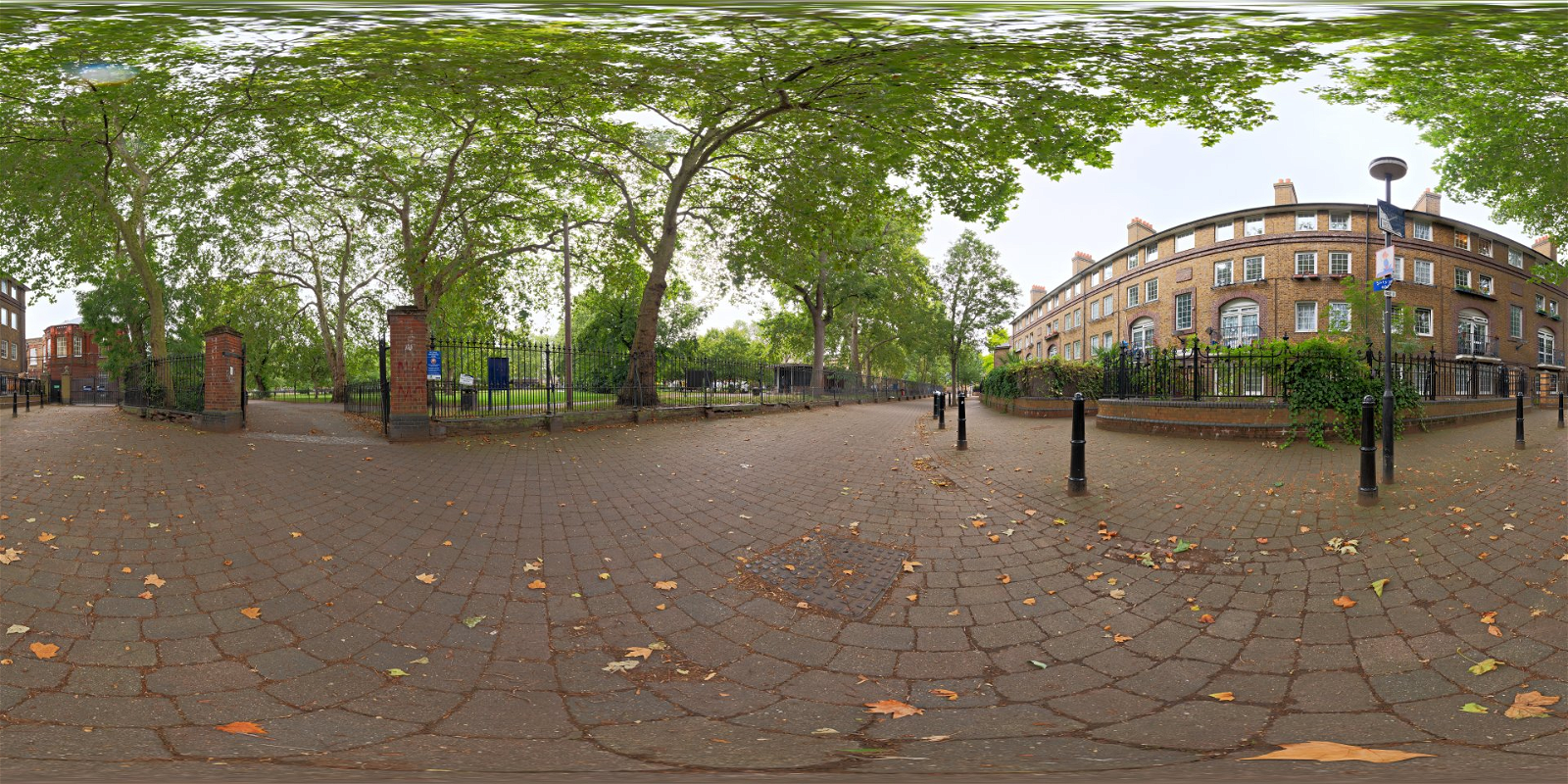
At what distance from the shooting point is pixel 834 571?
3.80 metres

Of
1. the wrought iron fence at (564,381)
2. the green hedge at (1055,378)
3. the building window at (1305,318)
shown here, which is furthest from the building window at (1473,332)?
the wrought iron fence at (564,381)

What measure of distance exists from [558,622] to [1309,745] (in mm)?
3267

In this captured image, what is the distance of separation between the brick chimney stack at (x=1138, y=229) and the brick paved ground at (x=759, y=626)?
2833 centimetres

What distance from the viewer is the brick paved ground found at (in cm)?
224

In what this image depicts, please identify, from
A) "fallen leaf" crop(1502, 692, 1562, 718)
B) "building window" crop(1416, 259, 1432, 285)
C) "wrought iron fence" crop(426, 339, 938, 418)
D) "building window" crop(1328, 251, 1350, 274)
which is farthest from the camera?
"building window" crop(1328, 251, 1350, 274)

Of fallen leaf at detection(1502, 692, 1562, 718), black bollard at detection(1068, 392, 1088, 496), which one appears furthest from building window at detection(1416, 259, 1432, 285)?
fallen leaf at detection(1502, 692, 1562, 718)

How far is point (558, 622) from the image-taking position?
10.4 feet

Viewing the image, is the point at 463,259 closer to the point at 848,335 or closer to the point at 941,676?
the point at 941,676

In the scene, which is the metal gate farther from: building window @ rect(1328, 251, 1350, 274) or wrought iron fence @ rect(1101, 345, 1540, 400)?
building window @ rect(1328, 251, 1350, 274)

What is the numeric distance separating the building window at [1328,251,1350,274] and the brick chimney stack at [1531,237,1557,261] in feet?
17.9

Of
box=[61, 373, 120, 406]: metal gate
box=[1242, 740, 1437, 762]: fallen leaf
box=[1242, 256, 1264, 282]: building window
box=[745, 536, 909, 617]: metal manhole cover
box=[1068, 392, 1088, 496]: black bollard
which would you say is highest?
box=[1242, 256, 1264, 282]: building window

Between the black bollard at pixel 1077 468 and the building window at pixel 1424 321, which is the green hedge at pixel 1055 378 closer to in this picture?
the building window at pixel 1424 321

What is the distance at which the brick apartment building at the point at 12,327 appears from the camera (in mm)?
41000

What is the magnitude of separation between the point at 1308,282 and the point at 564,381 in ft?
83.4
